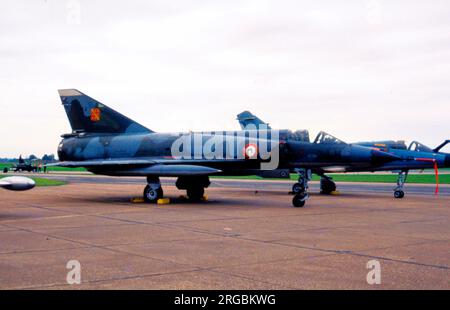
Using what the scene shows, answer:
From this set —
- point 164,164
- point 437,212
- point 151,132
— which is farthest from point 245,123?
point 437,212

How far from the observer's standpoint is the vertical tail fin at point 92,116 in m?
20.1

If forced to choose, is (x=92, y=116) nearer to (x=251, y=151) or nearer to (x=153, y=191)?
(x=153, y=191)

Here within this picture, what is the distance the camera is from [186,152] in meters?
18.6

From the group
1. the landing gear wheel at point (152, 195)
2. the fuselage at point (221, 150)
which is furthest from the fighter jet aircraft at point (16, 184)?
the fuselage at point (221, 150)

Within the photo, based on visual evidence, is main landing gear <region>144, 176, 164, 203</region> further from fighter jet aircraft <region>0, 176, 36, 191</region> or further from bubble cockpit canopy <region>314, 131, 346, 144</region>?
fighter jet aircraft <region>0, 176, 36, 191</region>

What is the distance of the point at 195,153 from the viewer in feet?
60.4

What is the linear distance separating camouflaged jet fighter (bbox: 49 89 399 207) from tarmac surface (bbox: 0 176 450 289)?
319 cm

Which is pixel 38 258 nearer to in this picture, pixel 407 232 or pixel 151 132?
pixel 407 232

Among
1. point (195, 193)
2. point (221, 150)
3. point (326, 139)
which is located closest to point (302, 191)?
point (326, 139)

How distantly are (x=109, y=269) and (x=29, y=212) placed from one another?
8.28m

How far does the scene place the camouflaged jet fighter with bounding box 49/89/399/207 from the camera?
54.1ft

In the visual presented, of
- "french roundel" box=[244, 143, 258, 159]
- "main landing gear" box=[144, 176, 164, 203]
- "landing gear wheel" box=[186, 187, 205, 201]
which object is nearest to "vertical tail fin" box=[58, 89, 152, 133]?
"landing gear wheel" box=[186, 187, 205, 201]

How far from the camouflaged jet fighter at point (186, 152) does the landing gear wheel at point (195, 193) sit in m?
0.04

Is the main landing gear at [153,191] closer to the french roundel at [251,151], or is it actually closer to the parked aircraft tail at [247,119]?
the french roundel at [251,151]
